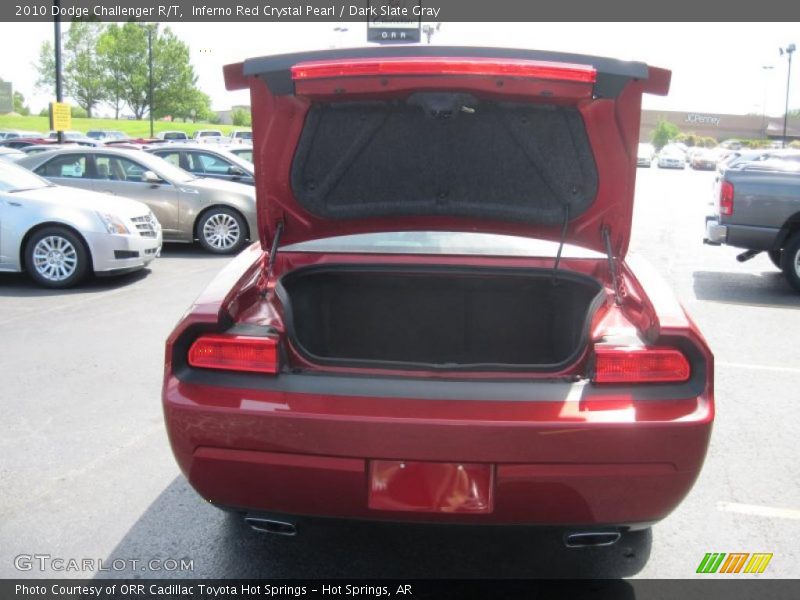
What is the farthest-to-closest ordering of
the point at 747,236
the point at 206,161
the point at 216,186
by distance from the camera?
the point at 206,161
the point at 216,186
the point at 747,236

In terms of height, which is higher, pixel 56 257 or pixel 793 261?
pixel 793 261

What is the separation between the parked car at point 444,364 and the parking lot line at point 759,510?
1.14 meters

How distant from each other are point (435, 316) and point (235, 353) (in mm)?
1258

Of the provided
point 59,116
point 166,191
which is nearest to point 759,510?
point 166,191

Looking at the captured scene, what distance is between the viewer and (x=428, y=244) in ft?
11.6

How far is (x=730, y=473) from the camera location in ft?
13.7

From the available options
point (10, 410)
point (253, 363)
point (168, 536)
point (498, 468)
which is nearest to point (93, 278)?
point (10, 410)

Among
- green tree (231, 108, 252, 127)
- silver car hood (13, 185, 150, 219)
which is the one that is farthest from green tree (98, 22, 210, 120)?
silver car hood (13, 185, 150, 219)

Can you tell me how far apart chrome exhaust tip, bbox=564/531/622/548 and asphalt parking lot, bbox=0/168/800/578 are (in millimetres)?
89

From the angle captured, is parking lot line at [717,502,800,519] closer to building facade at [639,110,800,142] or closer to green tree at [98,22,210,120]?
green tree at [98,22,210,120]

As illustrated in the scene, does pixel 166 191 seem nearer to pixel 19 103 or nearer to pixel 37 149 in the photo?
pixel 37 149

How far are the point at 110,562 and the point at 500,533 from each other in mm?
1559

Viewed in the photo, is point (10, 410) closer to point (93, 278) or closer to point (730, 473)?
point (730, 473)
